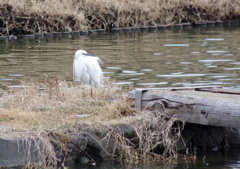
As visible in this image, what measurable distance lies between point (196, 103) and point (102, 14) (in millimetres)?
19272

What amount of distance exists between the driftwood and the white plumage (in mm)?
2652

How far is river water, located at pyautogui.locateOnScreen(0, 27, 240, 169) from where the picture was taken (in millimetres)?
12312

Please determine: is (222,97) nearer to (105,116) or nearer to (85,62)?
(105,116)

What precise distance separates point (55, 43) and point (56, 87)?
13194 millimetres

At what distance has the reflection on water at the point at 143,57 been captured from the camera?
42.4 feet

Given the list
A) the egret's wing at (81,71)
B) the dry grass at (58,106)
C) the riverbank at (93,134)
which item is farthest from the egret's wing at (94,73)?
the riverbank at (93,134)

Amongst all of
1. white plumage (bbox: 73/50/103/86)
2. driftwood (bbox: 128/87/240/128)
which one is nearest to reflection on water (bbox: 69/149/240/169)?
driftwood (bbox: 128/87/240/128)

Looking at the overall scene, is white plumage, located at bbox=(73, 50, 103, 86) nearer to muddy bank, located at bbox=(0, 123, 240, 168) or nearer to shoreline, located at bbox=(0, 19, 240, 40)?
muddy bank, located at bbox=(0, 123, 240, 168)

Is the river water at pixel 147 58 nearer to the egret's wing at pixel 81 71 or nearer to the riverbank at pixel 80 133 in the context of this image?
the riverbank at pixel 80 133

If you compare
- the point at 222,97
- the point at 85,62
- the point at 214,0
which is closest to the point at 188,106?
the point at 222,97

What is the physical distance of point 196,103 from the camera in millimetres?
6441

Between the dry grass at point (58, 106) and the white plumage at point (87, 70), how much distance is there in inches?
48.9

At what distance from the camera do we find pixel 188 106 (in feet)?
21.4

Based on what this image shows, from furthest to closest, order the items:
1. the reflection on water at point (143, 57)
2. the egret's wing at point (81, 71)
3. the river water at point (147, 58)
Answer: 1. the reflection on water at point (143, 57)
2. the river water at point (147, 58)
3. the egret's wing at point (81, 71)
